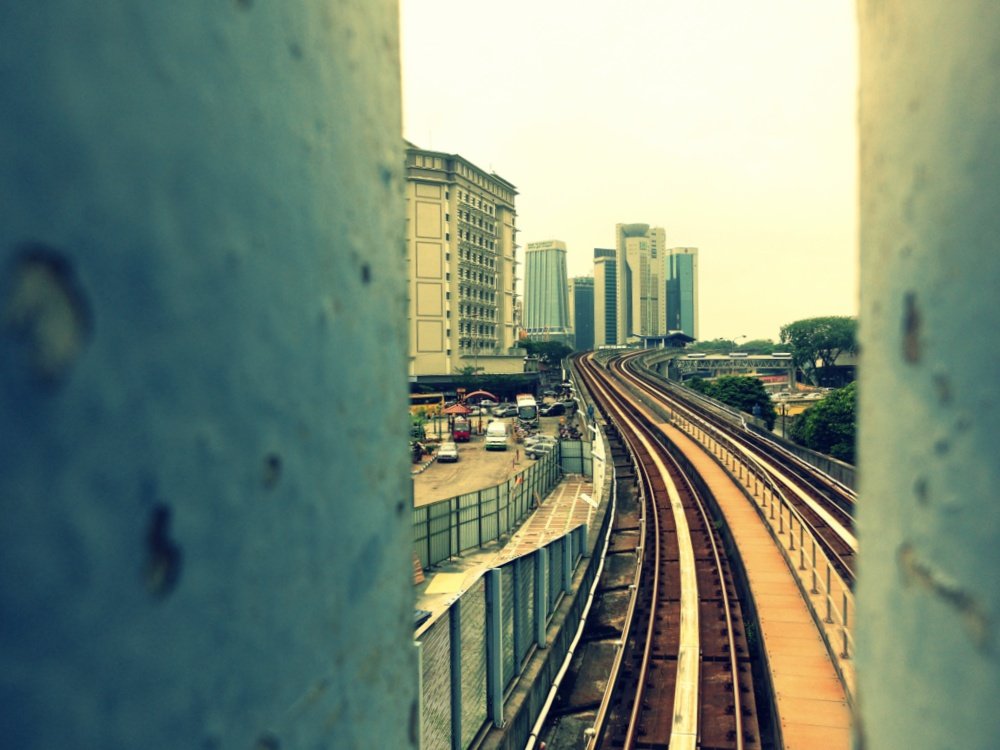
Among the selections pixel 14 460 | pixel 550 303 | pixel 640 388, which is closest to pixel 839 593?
pixel 14 460

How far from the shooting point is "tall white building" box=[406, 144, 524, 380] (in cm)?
5816

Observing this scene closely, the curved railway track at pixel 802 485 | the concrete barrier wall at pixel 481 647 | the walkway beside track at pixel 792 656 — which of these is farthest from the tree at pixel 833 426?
the concrete barrier wall at pixel 481 647

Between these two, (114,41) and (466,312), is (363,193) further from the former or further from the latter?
(466,312)

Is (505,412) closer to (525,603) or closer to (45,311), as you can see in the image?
(525,603)

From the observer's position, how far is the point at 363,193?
3.13 feet

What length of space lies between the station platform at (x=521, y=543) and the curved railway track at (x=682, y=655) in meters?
2.04

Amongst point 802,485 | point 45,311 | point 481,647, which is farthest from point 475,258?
point 45,311

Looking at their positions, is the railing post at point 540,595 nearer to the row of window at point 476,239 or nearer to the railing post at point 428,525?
the railing post at point 428,525

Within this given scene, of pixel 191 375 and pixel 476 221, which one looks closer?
pixel 191 375

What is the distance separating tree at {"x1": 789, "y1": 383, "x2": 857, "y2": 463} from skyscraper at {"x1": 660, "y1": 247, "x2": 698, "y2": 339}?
147 metres

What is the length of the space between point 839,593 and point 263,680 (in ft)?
39.8

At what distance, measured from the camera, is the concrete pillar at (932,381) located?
725 mm

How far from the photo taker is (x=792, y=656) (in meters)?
9.41

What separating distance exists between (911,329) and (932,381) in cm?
7
